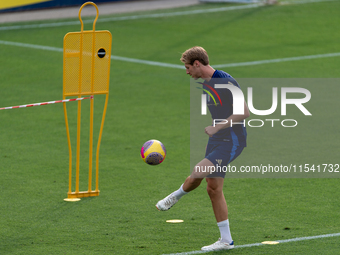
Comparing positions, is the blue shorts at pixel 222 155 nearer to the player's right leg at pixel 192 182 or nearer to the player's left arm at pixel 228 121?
the player's right leg at pixel 192 182

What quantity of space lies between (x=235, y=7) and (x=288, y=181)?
1702 cm

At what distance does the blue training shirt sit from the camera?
6676 millimetres

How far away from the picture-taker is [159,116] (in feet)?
46.0

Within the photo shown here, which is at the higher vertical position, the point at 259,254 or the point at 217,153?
the point at 217,153

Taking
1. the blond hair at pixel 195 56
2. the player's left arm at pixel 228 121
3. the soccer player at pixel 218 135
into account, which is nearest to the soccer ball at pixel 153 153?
the soccer player at pixel 218 135

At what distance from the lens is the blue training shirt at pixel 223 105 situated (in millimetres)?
6676

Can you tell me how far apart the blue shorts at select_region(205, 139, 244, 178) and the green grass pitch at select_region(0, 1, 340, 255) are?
0.99 m

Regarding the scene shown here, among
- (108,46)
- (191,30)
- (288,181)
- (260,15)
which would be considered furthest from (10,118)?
(260,15)

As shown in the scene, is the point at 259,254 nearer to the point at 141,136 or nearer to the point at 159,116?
the point at 141,136

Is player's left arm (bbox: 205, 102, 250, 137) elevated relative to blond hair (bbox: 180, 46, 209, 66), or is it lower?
lower

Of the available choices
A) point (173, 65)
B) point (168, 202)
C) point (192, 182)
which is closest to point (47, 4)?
point (173, 65)

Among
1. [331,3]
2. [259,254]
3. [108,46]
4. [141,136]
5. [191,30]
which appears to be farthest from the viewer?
[331,3]

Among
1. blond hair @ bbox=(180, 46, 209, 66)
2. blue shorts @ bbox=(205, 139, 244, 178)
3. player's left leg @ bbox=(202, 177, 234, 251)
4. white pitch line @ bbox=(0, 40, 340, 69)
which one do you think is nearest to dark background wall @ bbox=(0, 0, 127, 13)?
white pitch line @ bbox=(0, 40, 340, 69)

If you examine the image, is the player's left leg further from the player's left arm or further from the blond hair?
the blond hair
